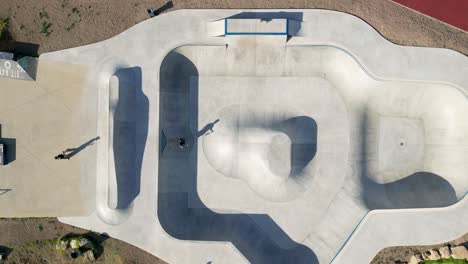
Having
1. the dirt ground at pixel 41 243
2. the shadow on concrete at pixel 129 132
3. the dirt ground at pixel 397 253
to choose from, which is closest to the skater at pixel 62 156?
the shadow on concrete at pixel 129 132

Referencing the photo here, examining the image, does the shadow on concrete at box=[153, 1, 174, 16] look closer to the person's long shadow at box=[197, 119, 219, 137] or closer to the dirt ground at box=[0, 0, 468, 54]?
the dirt ground at box=[0, 0, 468, 54]

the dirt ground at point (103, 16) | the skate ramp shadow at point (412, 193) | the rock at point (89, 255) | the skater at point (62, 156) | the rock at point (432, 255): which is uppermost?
the dirt ground at point (103, 16)

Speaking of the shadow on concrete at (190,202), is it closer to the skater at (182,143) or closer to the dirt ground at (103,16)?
the skater at (182,143)

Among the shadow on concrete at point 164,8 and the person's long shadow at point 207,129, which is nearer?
the shadow on concrete at point 164,8

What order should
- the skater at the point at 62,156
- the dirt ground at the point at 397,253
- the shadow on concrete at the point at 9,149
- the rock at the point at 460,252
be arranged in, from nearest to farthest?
the rock at the point at 460,252 < the dirt ground at the point at 397,253 < the skater at the point at 62,156 < the shadow on concrete at the point at 9,149

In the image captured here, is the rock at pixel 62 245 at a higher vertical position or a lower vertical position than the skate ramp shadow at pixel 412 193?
lower

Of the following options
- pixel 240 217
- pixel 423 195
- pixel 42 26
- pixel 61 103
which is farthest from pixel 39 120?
pixel 423 195
